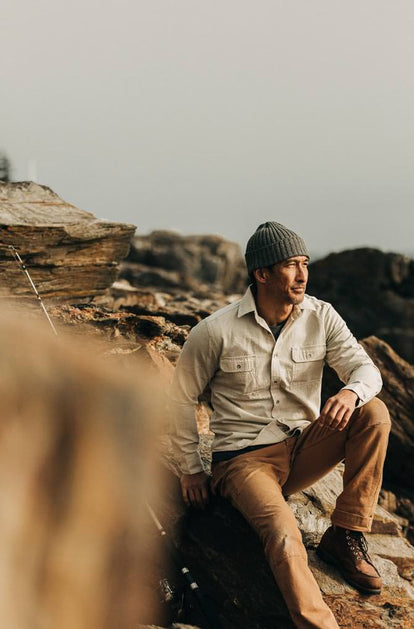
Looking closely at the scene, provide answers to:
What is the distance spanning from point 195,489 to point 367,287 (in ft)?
47.2

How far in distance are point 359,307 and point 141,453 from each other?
16.7 meters

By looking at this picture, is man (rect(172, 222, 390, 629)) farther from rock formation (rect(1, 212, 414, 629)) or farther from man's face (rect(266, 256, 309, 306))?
rock formation (rect(1, 212, 414, 629))

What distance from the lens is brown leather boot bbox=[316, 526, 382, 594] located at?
A: 18.5ft

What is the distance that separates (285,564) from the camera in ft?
15.8

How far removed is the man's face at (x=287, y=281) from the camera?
5859 mm

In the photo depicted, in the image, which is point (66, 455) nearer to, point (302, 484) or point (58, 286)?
point (302, 484)

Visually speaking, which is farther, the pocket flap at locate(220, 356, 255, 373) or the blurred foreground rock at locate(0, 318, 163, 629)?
the pocket flap at locate(220, 356, 255, 373)

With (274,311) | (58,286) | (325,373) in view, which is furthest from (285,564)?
(58,286)

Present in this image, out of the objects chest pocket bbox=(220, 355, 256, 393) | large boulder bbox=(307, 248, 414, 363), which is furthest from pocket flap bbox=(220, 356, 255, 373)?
large boulder bbox=(307, 248, 414, 363)

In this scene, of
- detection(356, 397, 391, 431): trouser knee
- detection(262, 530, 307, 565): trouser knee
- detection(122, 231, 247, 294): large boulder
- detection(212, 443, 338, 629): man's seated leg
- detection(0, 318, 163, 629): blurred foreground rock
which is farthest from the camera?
detection(122, 231, 247, 294): large boulder

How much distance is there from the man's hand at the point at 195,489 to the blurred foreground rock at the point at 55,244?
4432mm

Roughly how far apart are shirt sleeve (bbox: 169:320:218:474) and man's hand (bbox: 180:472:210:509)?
57 mm

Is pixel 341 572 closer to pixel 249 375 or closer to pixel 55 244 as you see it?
pixel 249 375

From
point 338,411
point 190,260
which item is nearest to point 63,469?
point 338,411
